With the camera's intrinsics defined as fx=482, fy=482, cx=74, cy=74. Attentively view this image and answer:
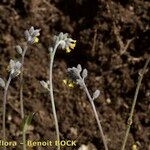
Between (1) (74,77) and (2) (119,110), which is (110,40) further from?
(1) (74,77)

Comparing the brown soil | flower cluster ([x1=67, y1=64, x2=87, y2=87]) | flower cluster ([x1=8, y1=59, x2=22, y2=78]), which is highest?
the brown soil

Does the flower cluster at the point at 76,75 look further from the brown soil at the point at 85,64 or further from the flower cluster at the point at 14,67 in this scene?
the brown soil at the point at 85,64

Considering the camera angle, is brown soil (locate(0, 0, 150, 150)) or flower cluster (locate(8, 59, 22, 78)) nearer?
flower cluster (locate(8, 59, 22, 78))

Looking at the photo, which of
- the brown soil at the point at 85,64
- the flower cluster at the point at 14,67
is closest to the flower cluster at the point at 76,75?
the flower cluster at the point at 14,67

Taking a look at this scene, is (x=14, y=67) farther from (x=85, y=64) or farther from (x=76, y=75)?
(x=85, y=64)

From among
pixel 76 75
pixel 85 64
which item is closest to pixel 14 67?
pixel 76 75

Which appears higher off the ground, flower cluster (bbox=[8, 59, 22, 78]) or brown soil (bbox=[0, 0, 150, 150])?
brown soil (bbox=[0, 0, 150, 150])

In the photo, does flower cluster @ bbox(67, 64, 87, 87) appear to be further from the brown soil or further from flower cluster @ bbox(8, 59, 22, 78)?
the brown soil

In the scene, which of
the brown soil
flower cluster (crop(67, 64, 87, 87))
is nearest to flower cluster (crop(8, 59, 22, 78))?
flower cluster (crop(67, 64, 87, 87))
